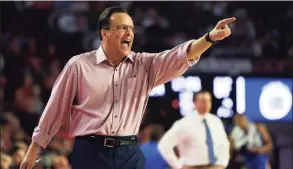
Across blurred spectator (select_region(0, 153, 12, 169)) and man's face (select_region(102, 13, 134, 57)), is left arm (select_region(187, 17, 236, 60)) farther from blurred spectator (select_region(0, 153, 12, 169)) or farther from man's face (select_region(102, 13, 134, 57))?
blurred spectator (select_region(0, 153, 12, 169))

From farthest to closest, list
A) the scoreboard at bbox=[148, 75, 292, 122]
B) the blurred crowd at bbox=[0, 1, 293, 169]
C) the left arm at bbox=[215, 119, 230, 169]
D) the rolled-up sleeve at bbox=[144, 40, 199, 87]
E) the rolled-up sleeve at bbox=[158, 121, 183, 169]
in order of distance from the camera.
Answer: the blurred crowd at bbox=[0, 1, 293, 169] → the scoreboard at bbox=[148, 75, 292, 122] → the rolled-up sleeve at bbox=[158, 121, 183, 169] → the left arm at bbox=[215, 119, 230, 169] → the rolled-up sleeve at bbox=[144, 40, 199, 87]

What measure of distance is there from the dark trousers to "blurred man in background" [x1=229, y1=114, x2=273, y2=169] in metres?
5.42

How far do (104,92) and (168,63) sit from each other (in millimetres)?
366

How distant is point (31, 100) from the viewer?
9367mm

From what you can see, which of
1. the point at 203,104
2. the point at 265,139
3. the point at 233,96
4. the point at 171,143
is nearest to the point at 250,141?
the point at 265,139

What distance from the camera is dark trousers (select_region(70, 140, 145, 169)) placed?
143 inches

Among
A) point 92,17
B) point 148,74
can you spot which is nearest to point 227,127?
point 92,17

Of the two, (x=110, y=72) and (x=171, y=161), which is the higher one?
(x=110, y=72)

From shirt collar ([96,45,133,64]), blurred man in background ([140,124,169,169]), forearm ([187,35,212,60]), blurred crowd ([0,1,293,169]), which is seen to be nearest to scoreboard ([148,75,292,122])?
blurred man in background ([140,124,169,169])

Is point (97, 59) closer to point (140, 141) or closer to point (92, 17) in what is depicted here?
point (140, 141)

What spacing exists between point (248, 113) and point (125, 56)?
572cm

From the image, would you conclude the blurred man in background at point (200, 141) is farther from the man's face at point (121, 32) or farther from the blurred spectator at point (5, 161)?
the man's face at point (121, 32)

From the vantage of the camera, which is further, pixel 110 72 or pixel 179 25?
pixel 179 25

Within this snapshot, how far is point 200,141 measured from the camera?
666 centimetres
